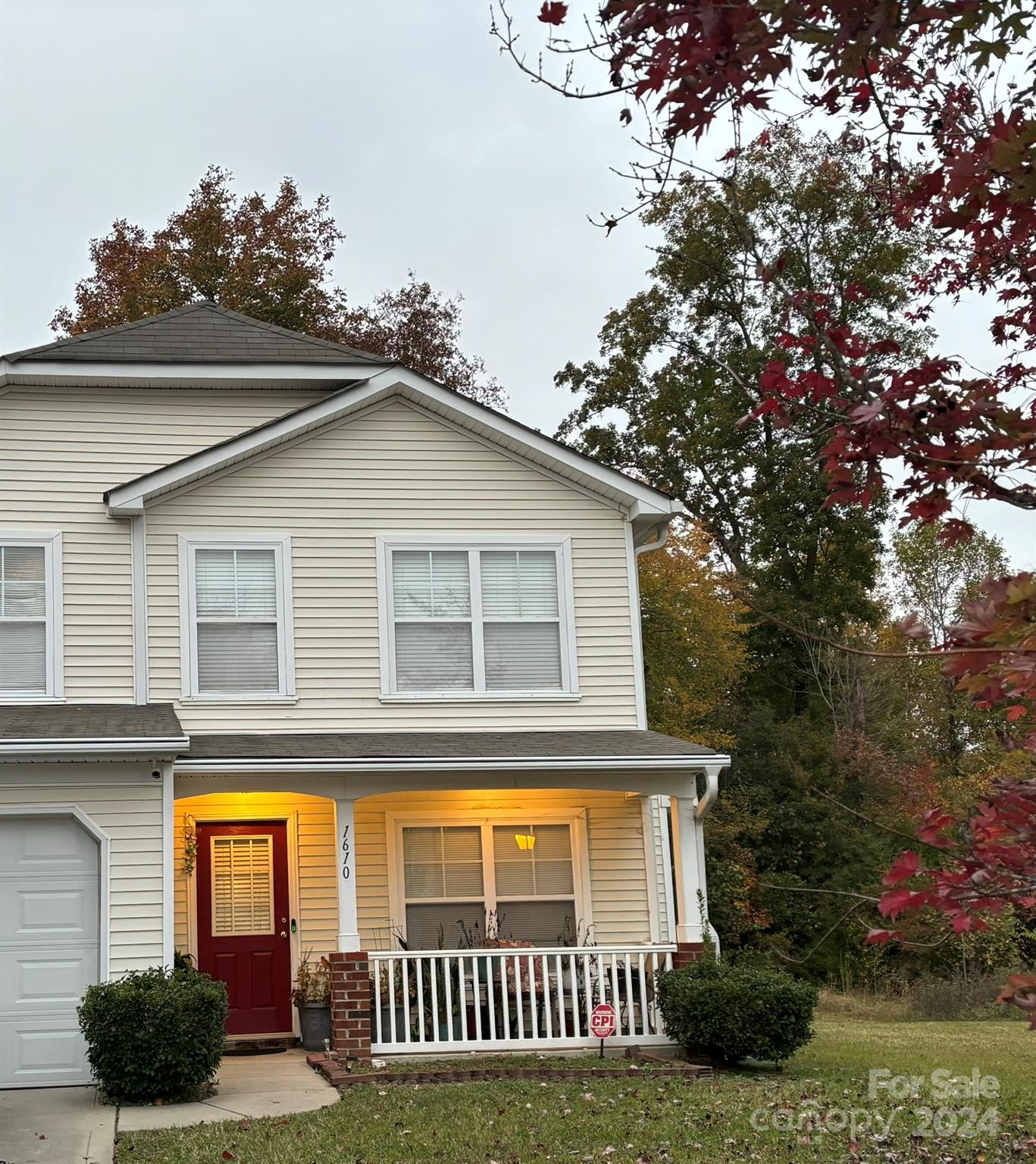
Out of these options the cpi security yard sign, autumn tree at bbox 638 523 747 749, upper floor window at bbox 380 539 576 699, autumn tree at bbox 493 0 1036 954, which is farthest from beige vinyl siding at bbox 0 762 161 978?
autumn tree at bbox 638 523 747 749

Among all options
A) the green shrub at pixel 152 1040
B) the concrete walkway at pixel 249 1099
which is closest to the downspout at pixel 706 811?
the concrete walkway at pixel 249 1099

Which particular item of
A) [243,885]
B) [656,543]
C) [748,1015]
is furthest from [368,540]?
[748,1015]

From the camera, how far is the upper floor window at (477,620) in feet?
47.2

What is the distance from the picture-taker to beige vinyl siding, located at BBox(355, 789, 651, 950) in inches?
563

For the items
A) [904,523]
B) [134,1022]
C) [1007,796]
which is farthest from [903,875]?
[134,1022]

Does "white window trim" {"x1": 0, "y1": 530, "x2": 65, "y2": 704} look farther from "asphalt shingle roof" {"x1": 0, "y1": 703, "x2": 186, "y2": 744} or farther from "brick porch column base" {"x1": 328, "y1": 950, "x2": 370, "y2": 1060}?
"brick porch column base" {"x1": 328, "y1": 950, "x2": 370, "y2": 1060}

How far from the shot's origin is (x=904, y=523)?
376 centimetres

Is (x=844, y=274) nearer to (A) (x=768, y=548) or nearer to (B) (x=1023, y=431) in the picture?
(A) (x=768, y=548)

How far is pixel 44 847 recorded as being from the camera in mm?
11891

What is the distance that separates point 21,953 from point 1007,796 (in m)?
10.3

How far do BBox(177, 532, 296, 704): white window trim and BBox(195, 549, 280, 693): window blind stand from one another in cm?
4

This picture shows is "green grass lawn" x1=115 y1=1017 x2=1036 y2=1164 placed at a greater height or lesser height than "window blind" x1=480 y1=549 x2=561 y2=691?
lesser

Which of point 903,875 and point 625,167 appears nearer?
point 903,875

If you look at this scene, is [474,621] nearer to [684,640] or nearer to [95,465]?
[95,465]
